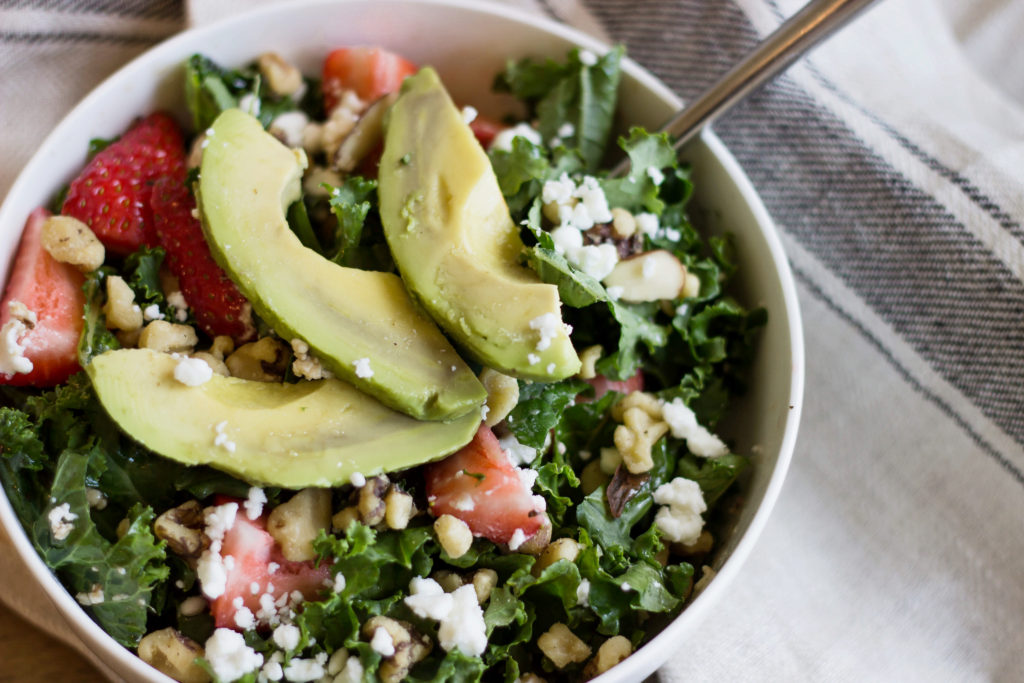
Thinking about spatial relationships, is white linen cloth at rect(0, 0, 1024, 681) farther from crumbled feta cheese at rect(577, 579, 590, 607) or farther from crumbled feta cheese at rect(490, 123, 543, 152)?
crumbled feta cheese at rect(490, 123, 543, 152)

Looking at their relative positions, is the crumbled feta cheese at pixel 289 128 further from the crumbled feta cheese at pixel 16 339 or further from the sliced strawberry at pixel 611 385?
the sliced strawberry at pixel 611 385

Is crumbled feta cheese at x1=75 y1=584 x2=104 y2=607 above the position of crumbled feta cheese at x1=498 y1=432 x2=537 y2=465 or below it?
below

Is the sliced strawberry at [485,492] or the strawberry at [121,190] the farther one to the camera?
the strawberry at [121,190]

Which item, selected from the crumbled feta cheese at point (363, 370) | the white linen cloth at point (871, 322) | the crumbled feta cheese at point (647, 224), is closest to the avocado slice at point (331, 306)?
the crumbled feta cheese at point (363, 370)

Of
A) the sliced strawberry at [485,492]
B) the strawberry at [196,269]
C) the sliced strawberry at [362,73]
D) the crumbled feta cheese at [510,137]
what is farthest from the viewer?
the sliced strawberry at [362,73]

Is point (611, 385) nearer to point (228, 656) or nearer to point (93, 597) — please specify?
point (228, 656)

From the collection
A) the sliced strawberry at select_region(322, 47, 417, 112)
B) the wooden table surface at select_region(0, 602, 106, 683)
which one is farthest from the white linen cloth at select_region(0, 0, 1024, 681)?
the sliced strawberry at select_region(322, 47, 417, 112)
